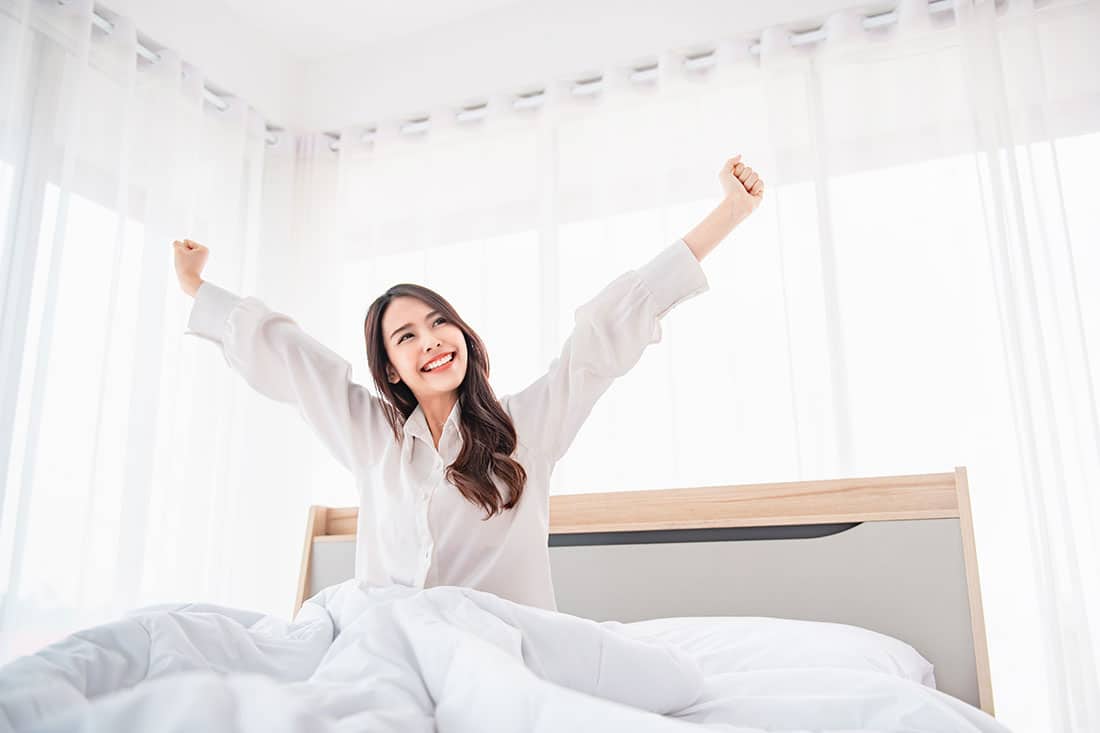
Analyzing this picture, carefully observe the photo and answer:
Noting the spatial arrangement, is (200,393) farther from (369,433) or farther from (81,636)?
(81,636)

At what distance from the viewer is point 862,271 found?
2.32 m

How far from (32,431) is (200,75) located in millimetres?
1267

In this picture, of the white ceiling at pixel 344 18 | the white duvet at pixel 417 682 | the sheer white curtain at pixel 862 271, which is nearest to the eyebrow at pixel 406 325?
the white duvet at pixel 417 682

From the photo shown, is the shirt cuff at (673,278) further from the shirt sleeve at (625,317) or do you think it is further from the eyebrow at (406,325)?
the eyebrow at (406,325)

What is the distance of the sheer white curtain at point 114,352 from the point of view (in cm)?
207

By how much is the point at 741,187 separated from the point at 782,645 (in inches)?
30.1

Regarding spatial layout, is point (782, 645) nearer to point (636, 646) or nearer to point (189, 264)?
point (636, 646)

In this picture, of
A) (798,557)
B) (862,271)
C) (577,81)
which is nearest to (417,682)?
(798,557)

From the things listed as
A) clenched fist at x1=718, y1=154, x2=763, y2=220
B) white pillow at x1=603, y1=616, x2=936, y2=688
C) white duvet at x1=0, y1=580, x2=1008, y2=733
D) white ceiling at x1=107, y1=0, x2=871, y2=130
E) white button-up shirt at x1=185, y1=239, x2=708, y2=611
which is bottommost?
white pillow at x1=603, y1=616, x2=936, y2=688

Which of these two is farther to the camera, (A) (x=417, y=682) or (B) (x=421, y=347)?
(B) (x=421, y=347)

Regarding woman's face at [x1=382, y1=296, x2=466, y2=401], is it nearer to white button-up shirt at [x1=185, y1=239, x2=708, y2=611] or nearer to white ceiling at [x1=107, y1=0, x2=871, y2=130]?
white button-up shirt at [x1=185, y1=239, x2=708, y2=611]

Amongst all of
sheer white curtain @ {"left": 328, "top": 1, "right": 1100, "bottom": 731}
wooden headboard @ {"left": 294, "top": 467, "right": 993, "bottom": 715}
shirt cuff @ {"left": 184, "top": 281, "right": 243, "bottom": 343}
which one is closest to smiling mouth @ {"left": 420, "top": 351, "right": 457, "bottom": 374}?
shirt cuff @ {"left": 184, "top": 281, "right": 243, "bottom": 343}

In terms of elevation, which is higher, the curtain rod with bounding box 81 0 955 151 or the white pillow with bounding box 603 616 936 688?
the curtain rod with bounding box 81 0 955 151

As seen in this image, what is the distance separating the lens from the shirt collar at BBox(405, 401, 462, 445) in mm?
1430
